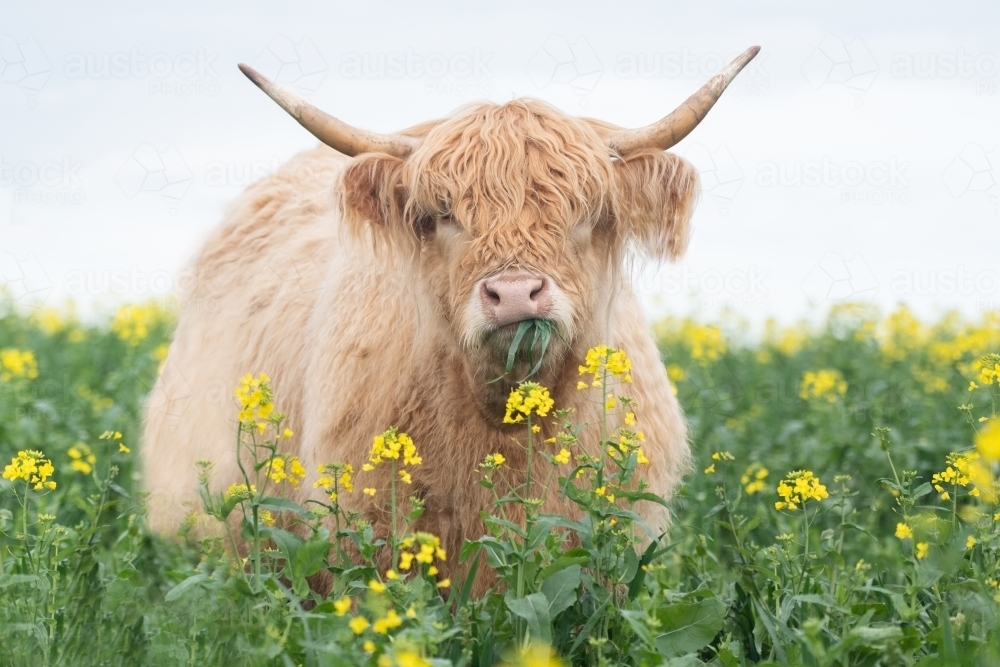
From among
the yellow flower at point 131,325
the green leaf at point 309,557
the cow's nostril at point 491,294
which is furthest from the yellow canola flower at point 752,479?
the yellow flower at point 131,325

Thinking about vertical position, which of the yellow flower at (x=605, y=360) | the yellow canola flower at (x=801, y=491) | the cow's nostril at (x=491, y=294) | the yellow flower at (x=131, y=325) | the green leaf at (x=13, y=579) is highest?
the cow's nostril at (x=491, y=294)

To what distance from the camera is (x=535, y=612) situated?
109 inches

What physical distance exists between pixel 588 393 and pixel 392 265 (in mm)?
848

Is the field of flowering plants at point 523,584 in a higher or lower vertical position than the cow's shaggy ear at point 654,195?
lower


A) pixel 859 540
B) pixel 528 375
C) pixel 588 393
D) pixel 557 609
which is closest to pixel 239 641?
pixel 557 609

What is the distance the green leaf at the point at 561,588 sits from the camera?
2852 mm

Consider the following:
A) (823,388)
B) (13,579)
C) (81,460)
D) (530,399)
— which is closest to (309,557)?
(530,399)

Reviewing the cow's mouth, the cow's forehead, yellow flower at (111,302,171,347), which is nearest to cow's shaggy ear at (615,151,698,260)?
the cow's forehead

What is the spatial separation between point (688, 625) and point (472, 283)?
1262mm

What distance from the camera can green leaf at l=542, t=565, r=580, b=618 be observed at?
2852 millimetres

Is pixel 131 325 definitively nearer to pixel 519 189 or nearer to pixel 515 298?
pixel 519 189

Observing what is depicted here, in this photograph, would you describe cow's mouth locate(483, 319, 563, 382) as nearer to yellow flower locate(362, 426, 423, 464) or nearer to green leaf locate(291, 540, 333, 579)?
yellow flower locate(362, 426, 423, 464)

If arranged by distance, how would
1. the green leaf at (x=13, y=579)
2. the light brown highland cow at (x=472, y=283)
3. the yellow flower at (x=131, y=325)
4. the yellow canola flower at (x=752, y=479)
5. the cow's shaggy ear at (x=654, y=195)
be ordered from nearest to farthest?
the green leaf at (x=13, y=579)
the light brown highland cow at (x=472, y=283)
the cow's shaggy ear at (x=654, y=195)
the yellow canola flower at (x=752, y=479)
the yellow flower at (x=131, y=325)

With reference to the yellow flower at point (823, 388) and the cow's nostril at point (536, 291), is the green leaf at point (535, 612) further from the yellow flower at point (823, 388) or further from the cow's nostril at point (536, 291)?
the yellow flower at point (823, 388)
